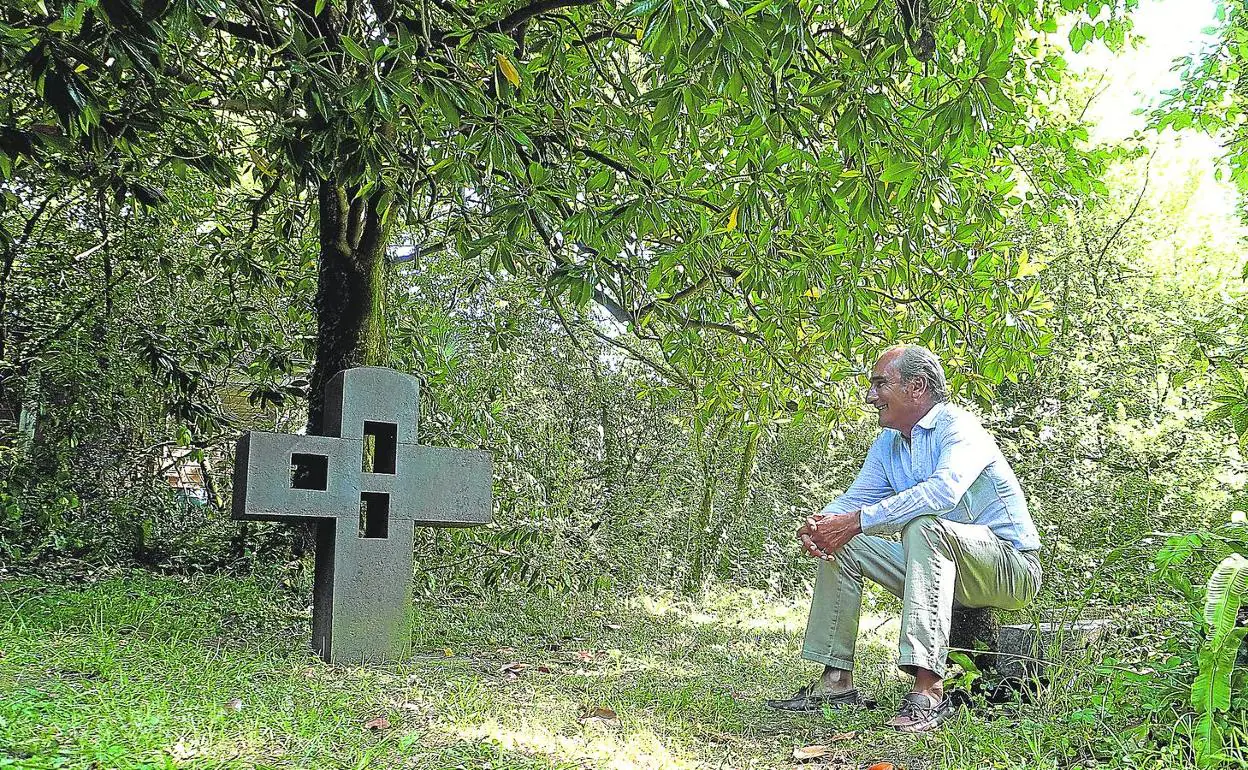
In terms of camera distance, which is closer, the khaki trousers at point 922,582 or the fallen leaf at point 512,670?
the khaki trousers at point 922,582

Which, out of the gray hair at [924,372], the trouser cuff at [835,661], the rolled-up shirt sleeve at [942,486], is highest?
the gray hair at [924,372]

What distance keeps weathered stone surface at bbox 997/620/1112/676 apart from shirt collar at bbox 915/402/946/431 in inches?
32.2

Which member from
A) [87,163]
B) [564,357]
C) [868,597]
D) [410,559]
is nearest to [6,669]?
[410,559]

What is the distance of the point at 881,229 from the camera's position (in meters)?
4.23

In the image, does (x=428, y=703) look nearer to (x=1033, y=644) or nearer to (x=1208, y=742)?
(x=1033, y=644)

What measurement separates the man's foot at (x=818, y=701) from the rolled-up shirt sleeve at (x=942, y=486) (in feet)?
2.08

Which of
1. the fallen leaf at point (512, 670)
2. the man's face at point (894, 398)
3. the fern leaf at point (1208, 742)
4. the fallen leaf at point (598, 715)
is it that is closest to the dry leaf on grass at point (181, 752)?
the fallen leaf at point (598, 715)

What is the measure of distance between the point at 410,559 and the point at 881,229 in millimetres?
2560

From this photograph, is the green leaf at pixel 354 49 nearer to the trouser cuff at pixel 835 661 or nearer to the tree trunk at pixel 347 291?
the tree trunk at pixel 347 291

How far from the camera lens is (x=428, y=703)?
11.3 feet

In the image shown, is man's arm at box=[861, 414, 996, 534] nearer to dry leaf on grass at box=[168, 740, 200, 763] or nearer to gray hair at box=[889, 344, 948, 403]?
gray hair at box=[889, 344, 948, 403]

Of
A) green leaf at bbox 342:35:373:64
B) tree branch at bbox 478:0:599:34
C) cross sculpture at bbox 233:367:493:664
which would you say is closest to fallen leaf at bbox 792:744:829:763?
cross sculpture at bbox 233:367:493:664

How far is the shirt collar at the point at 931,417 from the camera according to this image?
393 cm

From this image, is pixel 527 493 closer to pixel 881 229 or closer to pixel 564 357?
pixel 564 357
